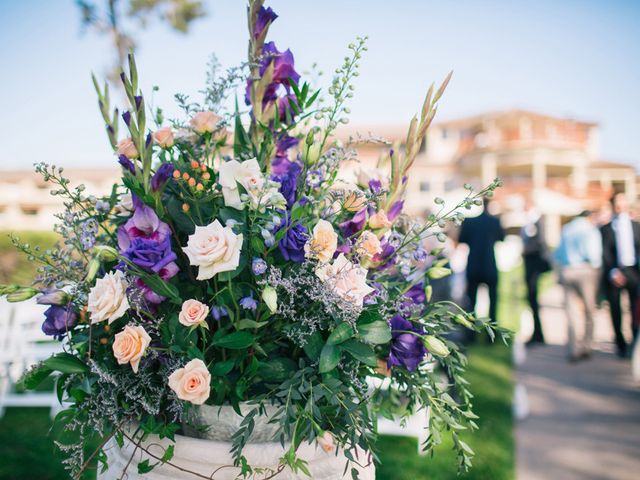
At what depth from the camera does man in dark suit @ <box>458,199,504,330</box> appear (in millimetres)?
6926

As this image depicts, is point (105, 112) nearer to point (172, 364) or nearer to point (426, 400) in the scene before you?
point (172, 364)

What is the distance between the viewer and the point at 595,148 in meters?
39.2

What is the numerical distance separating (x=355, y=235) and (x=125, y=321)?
1.81ft

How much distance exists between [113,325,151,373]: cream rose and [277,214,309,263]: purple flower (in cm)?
32

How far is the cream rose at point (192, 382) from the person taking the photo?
38.8 inches

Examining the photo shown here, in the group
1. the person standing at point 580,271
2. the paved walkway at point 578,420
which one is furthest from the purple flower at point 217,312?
the person standing at point 580,271

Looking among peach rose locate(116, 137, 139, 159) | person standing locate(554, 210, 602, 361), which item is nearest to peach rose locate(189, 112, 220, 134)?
peach rose locate(116, 137, 139, 159)

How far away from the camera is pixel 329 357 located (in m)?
1.04

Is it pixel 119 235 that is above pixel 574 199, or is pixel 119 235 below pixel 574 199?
below

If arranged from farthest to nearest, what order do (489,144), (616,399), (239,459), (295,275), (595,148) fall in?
(595,148) < (489,144) < (616,399) < (295,275) < (239,459)

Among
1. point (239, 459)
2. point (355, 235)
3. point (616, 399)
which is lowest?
point (616, 399)

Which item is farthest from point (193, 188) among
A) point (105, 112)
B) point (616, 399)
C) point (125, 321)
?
point (616, 399)

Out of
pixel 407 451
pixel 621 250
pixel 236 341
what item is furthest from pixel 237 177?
pixel 621 250

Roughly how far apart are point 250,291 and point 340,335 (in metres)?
→ 0.22
